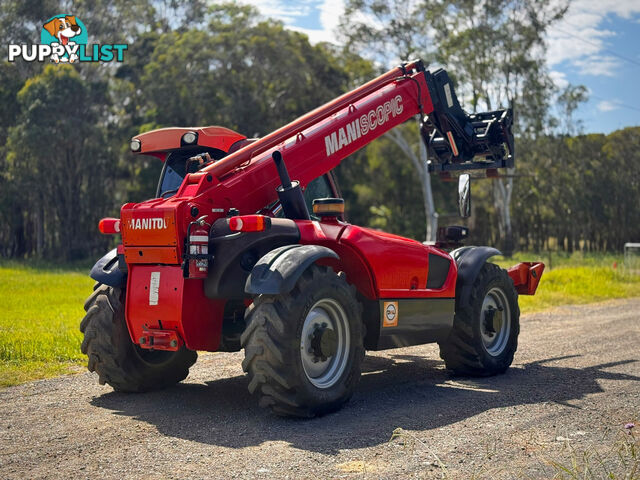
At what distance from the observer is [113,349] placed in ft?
24.4

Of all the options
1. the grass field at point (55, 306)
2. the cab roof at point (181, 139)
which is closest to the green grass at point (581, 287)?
the grass field at point (55, 306)

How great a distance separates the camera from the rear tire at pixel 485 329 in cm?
867

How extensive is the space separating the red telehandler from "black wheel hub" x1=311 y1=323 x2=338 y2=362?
13 mm

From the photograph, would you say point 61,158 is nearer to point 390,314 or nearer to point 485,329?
point 485,329

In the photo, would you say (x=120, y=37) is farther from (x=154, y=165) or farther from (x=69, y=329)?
(x=69, y=329)

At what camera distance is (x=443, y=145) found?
9938 mm

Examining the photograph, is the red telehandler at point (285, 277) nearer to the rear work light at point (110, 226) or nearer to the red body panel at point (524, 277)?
the rear work light at point (110, 226)

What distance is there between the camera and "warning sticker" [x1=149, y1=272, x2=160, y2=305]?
6.80 meters

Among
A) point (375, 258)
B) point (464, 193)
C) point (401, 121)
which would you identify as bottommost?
point (375, 258)

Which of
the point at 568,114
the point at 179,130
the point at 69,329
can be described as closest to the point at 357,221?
the point at 568,114

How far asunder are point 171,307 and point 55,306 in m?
10.8

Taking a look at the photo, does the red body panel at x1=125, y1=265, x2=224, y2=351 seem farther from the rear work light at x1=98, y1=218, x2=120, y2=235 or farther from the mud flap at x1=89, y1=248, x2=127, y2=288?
the rear work light at x1=98, y1=218, x2=120, y2=235

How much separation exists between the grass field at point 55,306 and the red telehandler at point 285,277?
7.92ft

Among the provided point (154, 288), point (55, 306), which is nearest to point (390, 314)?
point (154, 288)
